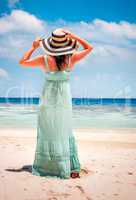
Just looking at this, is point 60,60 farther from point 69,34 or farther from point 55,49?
point 69,34

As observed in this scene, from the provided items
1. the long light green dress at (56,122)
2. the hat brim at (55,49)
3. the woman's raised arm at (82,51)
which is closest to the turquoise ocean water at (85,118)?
the long light green dress at (56,122)

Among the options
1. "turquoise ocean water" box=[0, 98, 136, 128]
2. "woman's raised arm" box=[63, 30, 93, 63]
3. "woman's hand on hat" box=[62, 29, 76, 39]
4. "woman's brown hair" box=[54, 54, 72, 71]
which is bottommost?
"turquoise ocean water" box=[0, 98, 136, 128]

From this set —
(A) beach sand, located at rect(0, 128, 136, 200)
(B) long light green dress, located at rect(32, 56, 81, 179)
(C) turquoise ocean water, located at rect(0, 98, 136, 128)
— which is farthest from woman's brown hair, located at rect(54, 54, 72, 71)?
(C) turquoise ocean water, located at rect(0, 98, 136, 128)

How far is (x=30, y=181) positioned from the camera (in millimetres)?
5645

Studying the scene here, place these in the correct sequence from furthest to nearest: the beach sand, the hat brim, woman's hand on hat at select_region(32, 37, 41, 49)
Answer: woman's hand on hat at select_region(32, 37, 41, 49), the hat brim, the beach sand

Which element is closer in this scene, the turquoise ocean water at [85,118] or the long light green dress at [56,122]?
the long light green dress at [56,122]

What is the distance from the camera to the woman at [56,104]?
5.72 m

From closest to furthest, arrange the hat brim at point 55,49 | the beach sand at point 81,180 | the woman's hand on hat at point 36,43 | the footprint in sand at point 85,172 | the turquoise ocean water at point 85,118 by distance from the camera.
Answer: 1. the beach sand at point 81,180
2. the hat brim at point 55,49
3. the woman's hand on hat at point 36,43
4. the footprint in sand at point 85,172
5. the turquoise ocean water at point 85,118

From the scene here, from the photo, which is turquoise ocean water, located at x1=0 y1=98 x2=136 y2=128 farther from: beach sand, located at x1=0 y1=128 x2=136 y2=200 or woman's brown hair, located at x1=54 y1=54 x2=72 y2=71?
woman's brown hair, located at x1=54 y1=54 x2=72 y2=71

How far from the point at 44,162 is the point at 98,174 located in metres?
1.01

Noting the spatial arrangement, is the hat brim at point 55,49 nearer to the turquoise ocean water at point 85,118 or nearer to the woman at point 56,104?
the woman at point 56,104

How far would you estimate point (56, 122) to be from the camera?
5.81 meters

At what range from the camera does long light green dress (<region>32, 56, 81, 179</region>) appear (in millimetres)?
5805

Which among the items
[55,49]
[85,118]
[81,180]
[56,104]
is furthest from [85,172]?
[85,118]
